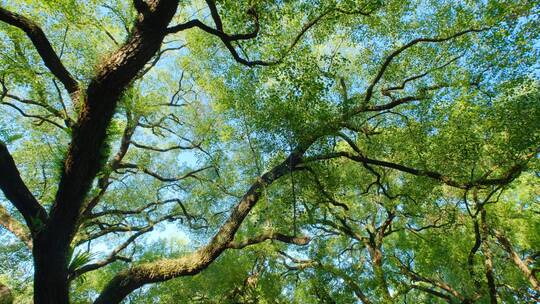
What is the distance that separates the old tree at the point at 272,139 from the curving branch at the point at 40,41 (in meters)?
0.02

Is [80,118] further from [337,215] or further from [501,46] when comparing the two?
[337,215]

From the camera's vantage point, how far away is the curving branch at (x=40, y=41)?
393cm

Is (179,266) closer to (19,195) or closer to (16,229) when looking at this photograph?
(19,195)

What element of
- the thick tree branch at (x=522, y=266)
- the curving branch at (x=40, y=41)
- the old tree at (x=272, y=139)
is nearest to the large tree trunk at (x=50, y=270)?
the old tree at (x=272, y=139)

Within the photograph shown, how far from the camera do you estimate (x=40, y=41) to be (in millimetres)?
4230

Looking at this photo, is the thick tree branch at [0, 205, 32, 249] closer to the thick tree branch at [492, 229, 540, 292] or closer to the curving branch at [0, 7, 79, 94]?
the curving branch at [0, 7, 79, 94]

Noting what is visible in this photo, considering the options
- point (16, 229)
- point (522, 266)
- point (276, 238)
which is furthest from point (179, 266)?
point (522, 266)

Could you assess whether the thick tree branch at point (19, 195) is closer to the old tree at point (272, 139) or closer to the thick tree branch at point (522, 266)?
the old tree at point (272, 139)

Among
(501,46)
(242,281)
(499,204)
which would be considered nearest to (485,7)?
(501,46)

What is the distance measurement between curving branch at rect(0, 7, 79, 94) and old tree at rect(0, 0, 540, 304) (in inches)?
0.8

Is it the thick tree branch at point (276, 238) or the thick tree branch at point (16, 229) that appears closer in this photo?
the thick tree branch at point (16, 229)

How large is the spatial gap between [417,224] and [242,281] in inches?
312

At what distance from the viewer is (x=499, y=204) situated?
13500mm

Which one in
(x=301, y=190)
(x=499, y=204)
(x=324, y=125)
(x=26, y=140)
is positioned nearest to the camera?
(x=324, y=125)
